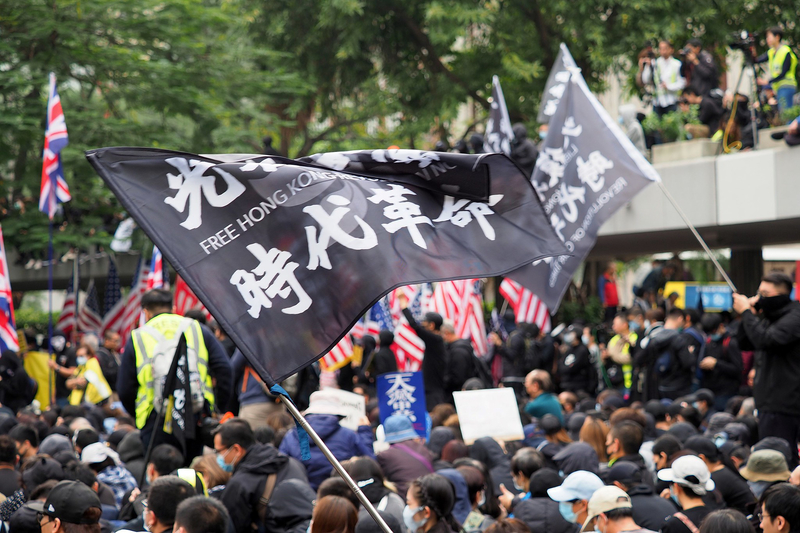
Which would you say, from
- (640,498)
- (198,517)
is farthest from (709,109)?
(198,517)

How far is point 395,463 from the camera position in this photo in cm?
→ 705

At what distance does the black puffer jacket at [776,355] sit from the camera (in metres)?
7.46

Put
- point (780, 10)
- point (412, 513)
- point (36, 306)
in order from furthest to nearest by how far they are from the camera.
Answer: point (36, 306)
point (780, 10)
point (412, 513)

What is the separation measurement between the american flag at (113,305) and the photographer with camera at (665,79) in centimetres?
1078

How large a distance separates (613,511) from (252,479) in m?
2.47

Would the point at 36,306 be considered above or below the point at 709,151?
below

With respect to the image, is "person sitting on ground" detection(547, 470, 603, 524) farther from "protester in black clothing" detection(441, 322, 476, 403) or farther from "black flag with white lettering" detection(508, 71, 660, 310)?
"protester in black clothing" detection(441, 322, 476, 403)

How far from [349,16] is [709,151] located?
9.87m

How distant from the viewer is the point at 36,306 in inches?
1884

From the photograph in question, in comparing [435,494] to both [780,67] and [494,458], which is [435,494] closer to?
[494,458]

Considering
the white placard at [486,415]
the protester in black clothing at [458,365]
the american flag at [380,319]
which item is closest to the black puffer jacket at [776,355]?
the white placard at [486,415]

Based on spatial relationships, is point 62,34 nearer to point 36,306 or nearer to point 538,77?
point 538,77

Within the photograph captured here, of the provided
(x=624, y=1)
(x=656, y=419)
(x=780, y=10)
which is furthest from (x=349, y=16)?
(x=656, y=419)

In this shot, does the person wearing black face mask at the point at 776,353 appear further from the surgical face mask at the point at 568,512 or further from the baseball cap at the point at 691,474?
the surgical face mask at the point at 568,512
